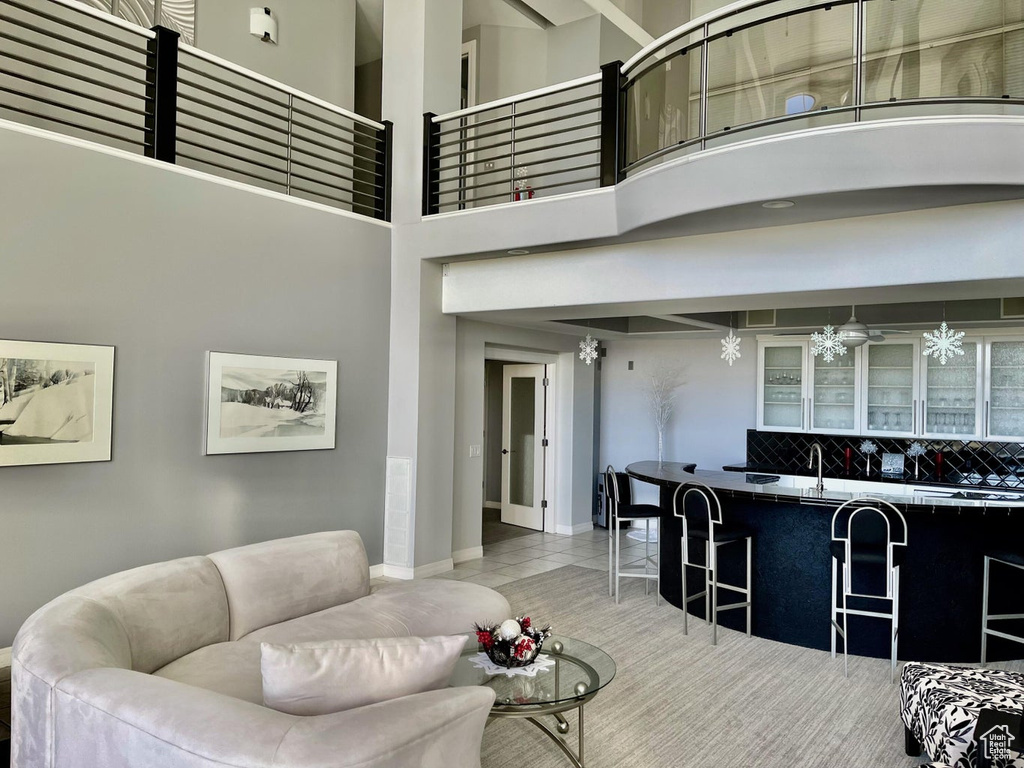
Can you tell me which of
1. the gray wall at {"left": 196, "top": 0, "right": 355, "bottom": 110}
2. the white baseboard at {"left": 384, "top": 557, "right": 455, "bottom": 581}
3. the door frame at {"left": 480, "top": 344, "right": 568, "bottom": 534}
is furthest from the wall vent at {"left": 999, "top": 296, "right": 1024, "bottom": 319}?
the gray wall at {"left": 196, "top": 0, "right": 355, "bottom": 110}

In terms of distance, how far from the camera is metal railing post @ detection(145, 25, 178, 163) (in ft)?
17.2

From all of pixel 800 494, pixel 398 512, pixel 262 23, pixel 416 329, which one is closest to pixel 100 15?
pixel 262 23

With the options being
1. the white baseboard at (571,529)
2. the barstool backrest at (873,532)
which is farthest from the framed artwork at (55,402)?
the white baseboard at (571,529)

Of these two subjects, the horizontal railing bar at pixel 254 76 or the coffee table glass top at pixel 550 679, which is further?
the horizontal railing bar at pixel 254 76

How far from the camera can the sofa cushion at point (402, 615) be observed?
3.71 metres

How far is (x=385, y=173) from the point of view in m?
7.02

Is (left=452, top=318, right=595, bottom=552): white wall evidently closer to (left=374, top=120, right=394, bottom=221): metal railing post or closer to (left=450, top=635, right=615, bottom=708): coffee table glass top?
(left=374, top=120, right=394, bottom=221): metal railing post

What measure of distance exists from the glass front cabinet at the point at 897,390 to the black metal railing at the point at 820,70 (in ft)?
14.3

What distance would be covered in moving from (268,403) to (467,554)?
9.08ft

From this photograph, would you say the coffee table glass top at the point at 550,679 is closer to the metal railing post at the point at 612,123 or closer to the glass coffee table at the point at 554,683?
the glass coffee table at the point at 554,683

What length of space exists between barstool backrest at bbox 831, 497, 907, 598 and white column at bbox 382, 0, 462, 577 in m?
3.58

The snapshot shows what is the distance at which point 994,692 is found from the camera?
310 centimetres

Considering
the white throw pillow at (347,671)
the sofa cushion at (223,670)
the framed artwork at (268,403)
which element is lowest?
the sofa cushion at (223,670)

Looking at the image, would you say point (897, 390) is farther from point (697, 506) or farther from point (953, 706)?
point (953, 706)
